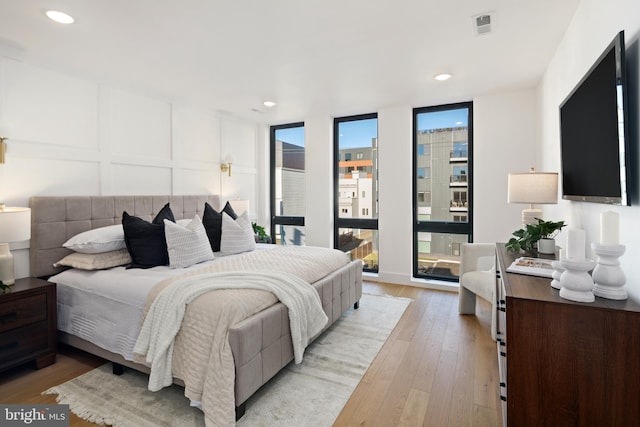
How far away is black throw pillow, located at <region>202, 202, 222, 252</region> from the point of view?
11.8ft

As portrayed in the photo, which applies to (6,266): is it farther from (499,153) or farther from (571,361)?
(499,153)

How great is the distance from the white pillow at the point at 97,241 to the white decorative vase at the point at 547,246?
330 centimetres

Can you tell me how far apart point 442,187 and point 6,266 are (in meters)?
4.54

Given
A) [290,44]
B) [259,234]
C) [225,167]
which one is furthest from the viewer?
[259,234]

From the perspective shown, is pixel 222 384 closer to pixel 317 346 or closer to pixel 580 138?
pixel 317 346

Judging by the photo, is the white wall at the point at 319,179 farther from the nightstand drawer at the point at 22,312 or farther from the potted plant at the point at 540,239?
the nightstand drawer at the point at 22,312

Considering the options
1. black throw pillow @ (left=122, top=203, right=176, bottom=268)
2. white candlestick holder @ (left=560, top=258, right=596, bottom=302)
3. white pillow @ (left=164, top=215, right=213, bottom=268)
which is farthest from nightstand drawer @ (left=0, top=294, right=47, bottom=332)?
white candlestick holder @ (left=560, top=258, right=596, bottom=302)

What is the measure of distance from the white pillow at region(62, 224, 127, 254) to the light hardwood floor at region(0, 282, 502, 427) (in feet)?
2.76

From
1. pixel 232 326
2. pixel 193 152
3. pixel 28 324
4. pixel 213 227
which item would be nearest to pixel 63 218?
pixel 28 324

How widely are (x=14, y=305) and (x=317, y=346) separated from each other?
219cm

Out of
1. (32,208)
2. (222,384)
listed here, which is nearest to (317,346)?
(222,384)

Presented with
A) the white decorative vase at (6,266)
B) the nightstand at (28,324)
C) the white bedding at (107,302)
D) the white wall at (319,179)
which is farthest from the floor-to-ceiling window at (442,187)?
the white decorative vase at (6,266)

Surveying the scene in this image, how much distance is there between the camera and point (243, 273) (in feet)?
7.75

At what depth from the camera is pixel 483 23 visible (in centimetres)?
231
